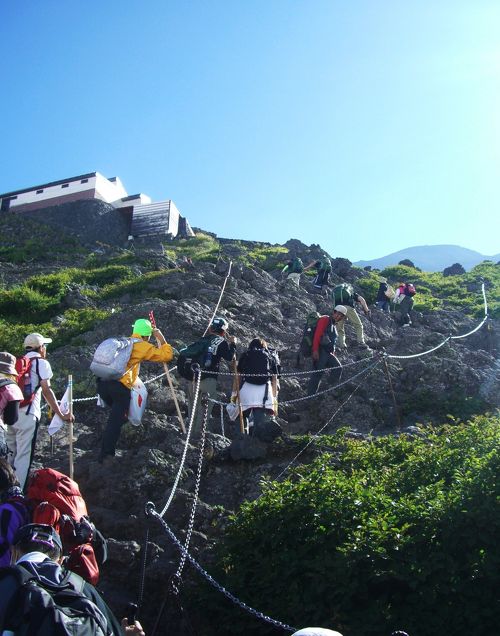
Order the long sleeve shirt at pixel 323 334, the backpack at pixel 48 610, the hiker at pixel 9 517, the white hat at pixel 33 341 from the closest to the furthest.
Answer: the backpack at pixel 48 610, the hiker at pixel 9 517, the white hat at pixel 33 341, the long sleeve shirt at pixel 323 334

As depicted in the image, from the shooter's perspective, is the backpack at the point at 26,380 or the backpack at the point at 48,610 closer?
the backpack at the point at 48,610

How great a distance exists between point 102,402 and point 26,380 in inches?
46.9

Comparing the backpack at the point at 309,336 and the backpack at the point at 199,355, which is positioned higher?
the backpack at the point at 309,336

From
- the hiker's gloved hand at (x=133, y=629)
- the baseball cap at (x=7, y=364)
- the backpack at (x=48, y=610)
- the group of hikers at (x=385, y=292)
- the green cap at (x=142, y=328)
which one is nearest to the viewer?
the backpack at (x=48, y=610)

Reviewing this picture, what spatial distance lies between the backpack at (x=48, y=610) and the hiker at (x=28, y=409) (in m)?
4.26

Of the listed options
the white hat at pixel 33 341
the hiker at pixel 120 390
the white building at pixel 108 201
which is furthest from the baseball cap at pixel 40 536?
the white building at pixel 108 201

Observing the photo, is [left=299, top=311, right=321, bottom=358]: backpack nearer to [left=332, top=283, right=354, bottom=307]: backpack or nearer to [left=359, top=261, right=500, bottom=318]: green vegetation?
[left=332, top=283, right=354, bottom=307]: backpack

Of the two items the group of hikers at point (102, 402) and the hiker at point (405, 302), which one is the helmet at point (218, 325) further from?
the hiker at point (405, 302)

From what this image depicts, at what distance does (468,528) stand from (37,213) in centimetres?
4013

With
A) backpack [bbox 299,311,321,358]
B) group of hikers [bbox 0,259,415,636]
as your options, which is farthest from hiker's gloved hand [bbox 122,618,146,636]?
backpack [bbox 299,311,321,358]

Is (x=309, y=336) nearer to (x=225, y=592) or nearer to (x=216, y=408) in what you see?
(x=216, y=408)

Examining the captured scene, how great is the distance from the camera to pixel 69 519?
573cm

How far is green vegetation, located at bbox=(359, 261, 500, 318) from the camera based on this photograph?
2478 cm

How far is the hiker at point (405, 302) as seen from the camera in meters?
21.4
